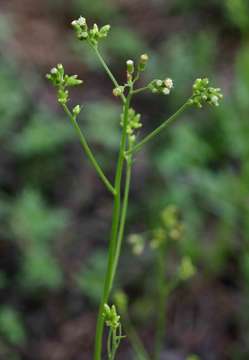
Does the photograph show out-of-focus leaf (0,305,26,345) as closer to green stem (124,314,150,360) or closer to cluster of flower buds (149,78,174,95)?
green stem (124,314,150,360)

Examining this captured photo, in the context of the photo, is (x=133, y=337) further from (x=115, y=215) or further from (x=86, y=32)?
(x=86, y=32)

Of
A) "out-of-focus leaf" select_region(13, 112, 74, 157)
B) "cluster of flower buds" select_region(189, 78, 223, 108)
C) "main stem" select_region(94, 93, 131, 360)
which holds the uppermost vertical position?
"out-of-focus leaf" select_region(13, 112, 74, 157)

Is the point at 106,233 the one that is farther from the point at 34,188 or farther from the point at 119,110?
the point at 119,110

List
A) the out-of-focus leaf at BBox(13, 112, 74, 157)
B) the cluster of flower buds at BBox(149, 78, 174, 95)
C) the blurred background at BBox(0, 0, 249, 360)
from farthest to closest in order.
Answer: the out-of-focus leaf at BBox(13, 112, 74, 157) → the blurred background at BBox(0, 0, 249, 360) → the cluster of flower buds at BBox(149, 78, 174, 95)

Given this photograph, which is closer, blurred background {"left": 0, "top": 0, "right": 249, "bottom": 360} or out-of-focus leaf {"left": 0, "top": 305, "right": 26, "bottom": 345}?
out-of-focus leaf {"left": 0, "top": 305, "right": 26, "bottom": 345}

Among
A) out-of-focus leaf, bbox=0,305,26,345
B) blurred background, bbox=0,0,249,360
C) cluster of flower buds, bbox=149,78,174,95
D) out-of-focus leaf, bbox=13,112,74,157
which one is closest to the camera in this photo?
cluster of flower buds, bbox=149,78,174,95

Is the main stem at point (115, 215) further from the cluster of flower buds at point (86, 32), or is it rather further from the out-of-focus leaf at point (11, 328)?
the out-of-focus leaf at point (11, 328)

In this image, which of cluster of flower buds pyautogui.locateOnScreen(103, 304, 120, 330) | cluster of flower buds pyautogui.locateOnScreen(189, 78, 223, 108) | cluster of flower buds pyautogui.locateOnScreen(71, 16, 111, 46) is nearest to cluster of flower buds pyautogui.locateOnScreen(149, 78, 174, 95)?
cluster of flower buds pyautogui.locateOnScreen(189, 78, 223, 108)

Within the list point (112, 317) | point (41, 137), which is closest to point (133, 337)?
point (41, 137)

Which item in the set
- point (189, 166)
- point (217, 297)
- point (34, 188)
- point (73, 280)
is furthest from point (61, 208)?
point (217, 297)
